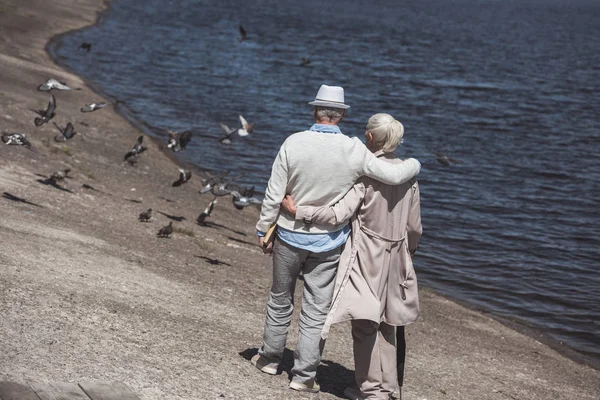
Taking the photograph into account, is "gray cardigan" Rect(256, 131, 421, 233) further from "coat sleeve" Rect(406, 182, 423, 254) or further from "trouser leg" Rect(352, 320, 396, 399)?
"trouser leg" Rect(352, 320, 396, 399)

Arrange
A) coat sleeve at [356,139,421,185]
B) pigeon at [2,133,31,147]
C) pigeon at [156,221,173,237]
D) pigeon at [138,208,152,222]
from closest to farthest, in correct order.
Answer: coat sleeve at [356,139,421,185] < pigeon at [156,221,173,237] < pigeon at [138,208,152,222] < pigeon at [2,133,31,147]

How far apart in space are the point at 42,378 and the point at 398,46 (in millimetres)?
59249

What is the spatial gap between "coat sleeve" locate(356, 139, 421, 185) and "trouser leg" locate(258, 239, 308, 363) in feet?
2.55

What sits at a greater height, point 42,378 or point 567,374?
point 42,378

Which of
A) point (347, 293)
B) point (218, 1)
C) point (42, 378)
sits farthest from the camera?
point (218, 1)

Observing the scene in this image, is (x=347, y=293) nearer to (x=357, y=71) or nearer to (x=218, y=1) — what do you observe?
(x=357, y=71)

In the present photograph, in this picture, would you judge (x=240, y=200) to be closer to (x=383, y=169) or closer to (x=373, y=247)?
(x=373, y=247)

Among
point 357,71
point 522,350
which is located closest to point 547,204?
point 522,350

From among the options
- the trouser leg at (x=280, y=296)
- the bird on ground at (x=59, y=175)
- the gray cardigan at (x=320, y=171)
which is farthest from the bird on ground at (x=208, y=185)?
the gray cardigan at (x=320, y=171)

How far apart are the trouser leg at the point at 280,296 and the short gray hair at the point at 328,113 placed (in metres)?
0.98

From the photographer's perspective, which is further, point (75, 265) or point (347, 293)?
point (75, 265)

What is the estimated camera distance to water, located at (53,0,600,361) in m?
17.9

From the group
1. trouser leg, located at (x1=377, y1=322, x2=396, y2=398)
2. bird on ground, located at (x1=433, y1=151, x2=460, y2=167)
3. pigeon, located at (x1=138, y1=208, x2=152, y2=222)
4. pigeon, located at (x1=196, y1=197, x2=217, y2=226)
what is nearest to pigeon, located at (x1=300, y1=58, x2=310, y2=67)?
bird on ground, located at (x1=433, y1=151, x2=460, y2=167)

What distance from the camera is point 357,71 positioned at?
48.8 meters
